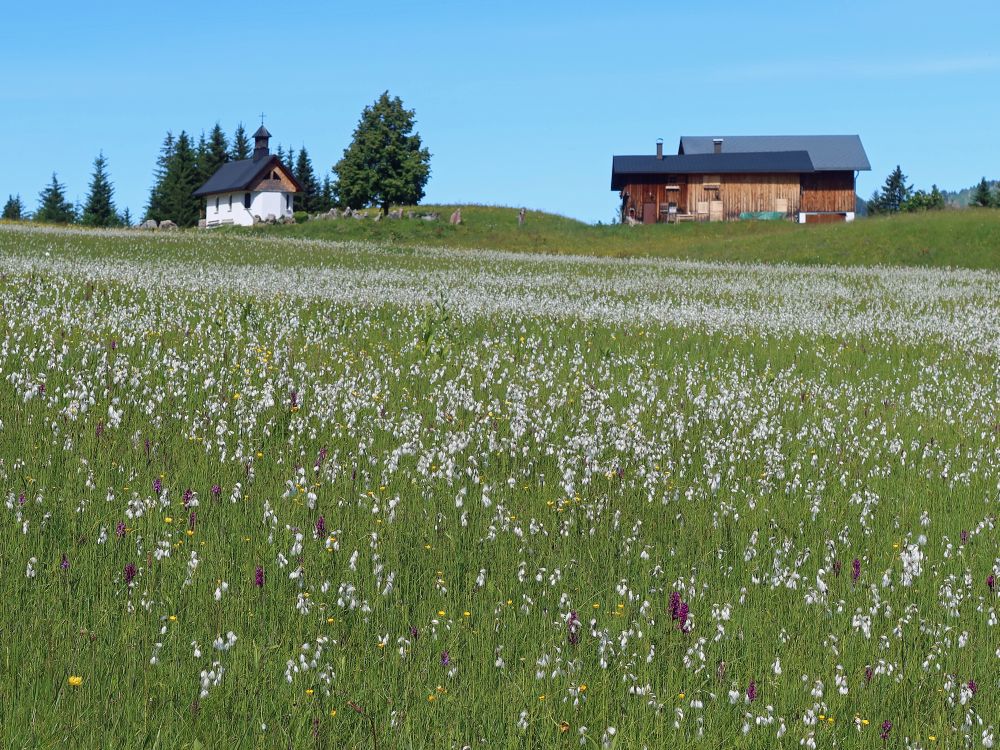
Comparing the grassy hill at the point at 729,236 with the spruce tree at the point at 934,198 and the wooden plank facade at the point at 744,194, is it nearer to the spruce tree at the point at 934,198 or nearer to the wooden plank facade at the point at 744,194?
the wooden plank facade at the point at 744,194

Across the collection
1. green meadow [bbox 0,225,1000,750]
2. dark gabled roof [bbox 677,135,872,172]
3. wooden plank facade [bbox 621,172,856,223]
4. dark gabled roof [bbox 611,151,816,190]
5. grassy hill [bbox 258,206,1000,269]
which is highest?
dark gabled roof [bbox 677,135,872,172]

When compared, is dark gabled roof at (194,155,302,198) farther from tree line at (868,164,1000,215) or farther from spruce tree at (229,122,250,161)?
tree line at (868,164,1000,215)

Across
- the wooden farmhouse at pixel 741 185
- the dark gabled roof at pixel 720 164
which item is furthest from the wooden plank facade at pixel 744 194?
the dark gabled roof at pixel 720 164

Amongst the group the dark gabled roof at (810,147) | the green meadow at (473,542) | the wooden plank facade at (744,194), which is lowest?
the green meadow at (473,542)

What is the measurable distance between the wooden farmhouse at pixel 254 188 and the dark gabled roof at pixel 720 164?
34.5 meters

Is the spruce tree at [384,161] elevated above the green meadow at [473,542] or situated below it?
above

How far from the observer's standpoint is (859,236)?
5119cm

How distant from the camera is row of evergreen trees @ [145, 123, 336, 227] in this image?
352ft

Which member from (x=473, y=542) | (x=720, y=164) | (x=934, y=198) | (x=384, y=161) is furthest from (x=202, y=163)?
(x=473, y=542)

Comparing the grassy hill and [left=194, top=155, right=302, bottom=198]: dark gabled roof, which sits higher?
[left=194, top=155, right=302, bottom=198]: dark gabled roof

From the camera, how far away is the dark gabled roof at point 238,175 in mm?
96875

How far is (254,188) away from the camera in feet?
319

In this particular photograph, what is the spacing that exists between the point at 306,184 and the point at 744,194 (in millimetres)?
54176

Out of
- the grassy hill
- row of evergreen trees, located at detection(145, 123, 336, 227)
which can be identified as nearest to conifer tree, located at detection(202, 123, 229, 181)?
row of evergreen trees, located at detection(145, 123, 336, 227)
